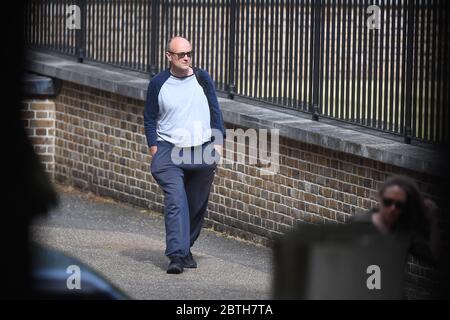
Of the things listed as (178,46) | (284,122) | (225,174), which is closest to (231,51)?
(225,174)

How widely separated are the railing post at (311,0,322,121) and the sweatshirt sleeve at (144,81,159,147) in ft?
6.12

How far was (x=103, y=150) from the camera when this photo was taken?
1327 centimetres

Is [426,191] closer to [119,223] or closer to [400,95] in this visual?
[400,95]

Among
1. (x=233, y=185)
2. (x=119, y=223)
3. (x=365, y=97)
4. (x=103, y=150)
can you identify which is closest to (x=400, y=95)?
(x=365, y=97)

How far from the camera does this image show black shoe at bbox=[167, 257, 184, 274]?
9.30 metres

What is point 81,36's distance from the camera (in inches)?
560

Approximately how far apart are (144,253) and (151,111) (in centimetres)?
157

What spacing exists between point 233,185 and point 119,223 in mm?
1296

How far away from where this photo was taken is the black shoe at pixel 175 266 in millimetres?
9305

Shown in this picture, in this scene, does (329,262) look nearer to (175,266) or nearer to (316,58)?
(175,266)

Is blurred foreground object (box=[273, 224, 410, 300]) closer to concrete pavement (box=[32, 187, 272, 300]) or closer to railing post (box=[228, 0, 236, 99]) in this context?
concrete pavement (box=[32, 187, 272, 300])

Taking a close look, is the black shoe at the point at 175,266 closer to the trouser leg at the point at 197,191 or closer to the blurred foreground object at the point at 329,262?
the trouser leg at the point at 197,191

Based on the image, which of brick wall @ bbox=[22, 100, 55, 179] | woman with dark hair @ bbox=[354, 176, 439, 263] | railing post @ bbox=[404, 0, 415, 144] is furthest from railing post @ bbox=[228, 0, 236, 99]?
woman with dark hair @ bbox=[354, 176, 439, 263]
